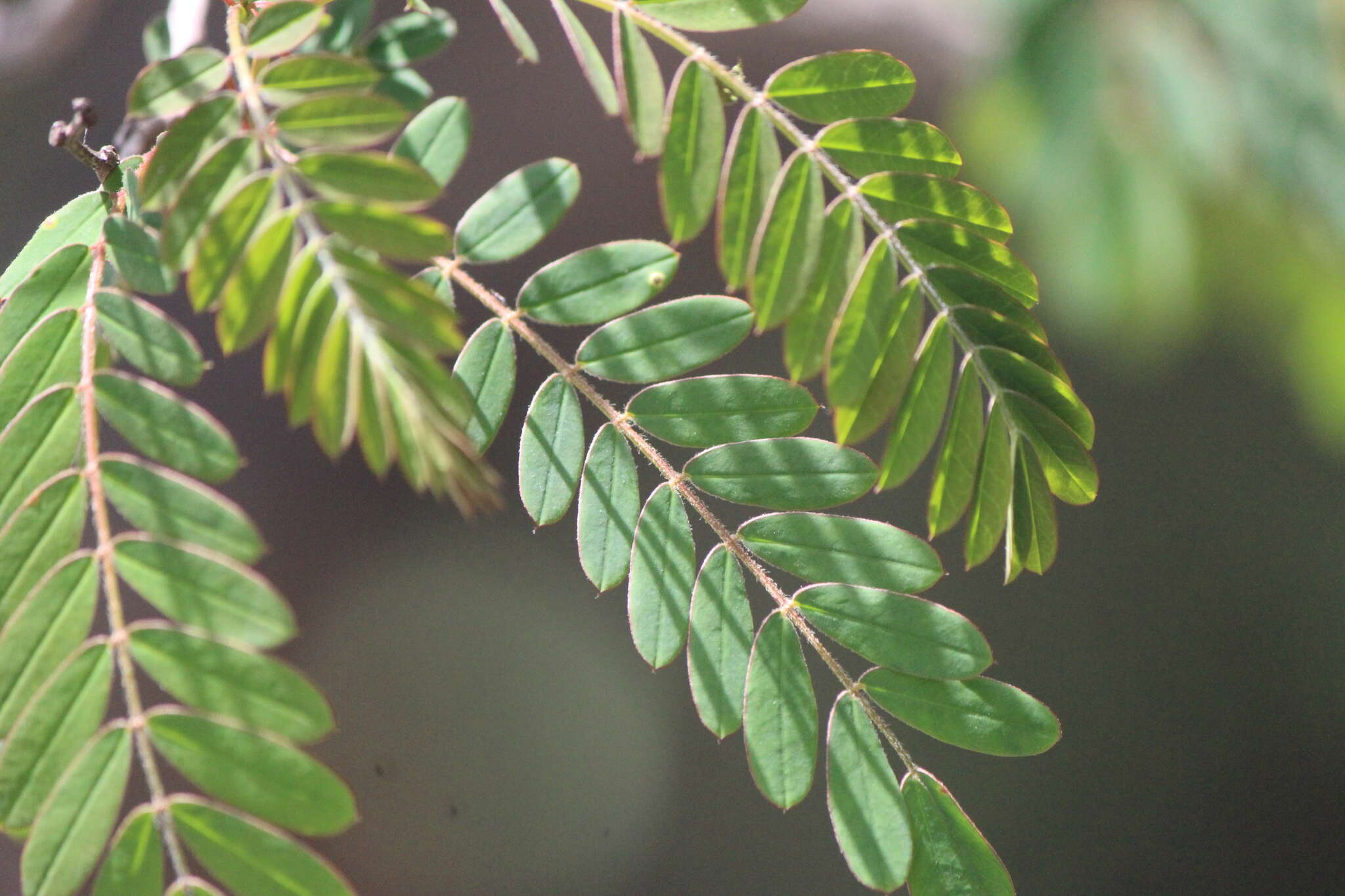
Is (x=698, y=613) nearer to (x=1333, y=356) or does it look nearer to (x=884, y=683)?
(x=884, y=683)

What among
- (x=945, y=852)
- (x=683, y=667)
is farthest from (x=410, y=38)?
(x=683, y=667)

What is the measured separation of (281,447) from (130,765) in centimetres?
241

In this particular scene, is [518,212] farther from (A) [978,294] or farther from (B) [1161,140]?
(B) [1161,140]

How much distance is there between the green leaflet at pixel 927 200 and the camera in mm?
729

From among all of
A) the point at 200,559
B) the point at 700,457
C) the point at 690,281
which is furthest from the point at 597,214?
the point at 200,559

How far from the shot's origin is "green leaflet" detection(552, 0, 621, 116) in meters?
0.62

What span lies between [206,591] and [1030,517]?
56 cm

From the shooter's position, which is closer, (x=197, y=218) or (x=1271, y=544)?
(x=197, y=218)

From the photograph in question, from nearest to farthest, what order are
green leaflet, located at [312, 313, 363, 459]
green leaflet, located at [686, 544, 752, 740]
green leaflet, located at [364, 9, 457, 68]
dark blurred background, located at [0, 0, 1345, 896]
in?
green leaflet, located at [312, 313, 363, 459] < green leaflet, located at [364, 9, 457, 68] < green leaflet, located at [686, 544, 752, 740] < dark blurred background, located at [0, 0, 1345, 896]

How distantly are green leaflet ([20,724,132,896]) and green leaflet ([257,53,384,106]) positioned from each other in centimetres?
37

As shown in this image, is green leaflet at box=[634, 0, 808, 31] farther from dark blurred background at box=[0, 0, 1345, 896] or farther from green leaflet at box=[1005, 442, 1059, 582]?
dark blurred background at box=[0, 0, 1345, 896]

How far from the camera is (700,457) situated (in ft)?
2.49

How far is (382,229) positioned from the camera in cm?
55

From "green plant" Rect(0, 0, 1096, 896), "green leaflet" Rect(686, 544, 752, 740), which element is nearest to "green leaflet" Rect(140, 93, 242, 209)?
"green plant" Rect(0, 0, 1096, 896)
